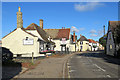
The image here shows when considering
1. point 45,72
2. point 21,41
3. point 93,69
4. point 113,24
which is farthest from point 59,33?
point 45,72

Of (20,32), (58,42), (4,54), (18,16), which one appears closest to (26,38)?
(20,32)

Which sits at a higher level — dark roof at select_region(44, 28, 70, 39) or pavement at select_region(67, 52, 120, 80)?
dark roof at select_region(44, 28, 70, 39)

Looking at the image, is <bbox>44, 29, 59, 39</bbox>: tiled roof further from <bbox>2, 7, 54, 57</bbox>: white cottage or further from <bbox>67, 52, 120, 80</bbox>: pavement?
<bbox>67, 52, 120, 80</bbox>: pavement

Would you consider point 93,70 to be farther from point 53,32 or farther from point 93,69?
point 53,32

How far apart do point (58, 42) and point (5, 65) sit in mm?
36989

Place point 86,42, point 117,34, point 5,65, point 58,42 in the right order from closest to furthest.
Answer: point 5,65 < point 117,34 < point 58,42 < point 86,42

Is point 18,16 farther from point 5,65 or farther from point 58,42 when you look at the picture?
point 58,42

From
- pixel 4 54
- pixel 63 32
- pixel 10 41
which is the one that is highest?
pixel 63 32

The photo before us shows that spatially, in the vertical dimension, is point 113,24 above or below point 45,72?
above

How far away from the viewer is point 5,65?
14836mm

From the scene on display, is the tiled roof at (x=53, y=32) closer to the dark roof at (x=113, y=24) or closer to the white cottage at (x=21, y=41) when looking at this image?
the white cottage at (x=21, y=41)

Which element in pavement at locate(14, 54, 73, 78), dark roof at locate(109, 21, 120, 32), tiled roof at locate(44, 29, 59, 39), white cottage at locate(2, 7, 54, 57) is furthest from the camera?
tiled roof at locate(44, 29, 59, 39)

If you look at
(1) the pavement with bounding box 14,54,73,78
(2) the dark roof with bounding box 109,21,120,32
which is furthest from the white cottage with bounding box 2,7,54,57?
(2) the dark roof with bounding box 109,21,120,32

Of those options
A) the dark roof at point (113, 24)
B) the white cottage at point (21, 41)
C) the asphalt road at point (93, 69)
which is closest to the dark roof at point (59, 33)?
the dark roof at point (113, 24)
